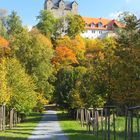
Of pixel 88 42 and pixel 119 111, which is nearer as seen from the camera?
pixel 119 111

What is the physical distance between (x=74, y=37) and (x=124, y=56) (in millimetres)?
115568

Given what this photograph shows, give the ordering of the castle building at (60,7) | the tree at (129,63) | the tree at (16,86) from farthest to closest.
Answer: the castle building at (60,7), the tree at (16,86), the tree at (129,63)

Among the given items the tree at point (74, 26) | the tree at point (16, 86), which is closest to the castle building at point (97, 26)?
the tree at point (74, 26)

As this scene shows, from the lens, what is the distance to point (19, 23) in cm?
12975

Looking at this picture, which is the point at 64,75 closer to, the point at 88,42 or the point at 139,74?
the point at 139,74

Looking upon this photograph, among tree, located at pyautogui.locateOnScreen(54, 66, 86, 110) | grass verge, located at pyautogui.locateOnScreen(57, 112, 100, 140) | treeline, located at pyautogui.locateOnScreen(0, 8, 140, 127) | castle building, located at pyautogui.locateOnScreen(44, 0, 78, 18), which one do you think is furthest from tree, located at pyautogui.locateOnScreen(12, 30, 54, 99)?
castle building, located at pyautogui.locateOnScreen(44, 0, 78, 18)

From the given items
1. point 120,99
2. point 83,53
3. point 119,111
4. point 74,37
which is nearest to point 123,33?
point 120,99

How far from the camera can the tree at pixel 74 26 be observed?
149 metres

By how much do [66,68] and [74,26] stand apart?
69.5 metres

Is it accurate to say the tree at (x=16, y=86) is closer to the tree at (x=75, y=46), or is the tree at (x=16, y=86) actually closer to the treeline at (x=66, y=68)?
the treeline at (x=66, y=68)

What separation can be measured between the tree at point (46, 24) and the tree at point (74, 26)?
191 inches

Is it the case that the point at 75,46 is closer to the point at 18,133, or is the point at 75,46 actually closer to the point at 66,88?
the point at 66,88

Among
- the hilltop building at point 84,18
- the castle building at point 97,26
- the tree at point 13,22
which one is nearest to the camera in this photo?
the tree at point 13,22

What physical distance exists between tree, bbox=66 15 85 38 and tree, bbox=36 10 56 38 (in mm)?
4861
